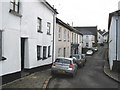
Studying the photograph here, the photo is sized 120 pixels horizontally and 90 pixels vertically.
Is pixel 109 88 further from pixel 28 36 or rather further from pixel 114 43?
pixel 114 43

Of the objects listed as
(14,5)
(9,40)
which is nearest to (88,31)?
(14,5)

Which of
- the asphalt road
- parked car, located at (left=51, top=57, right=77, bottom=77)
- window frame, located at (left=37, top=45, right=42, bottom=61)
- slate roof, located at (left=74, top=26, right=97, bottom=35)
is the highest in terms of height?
slate roof, located at (left=74, top=26, right=97, bottom=35)

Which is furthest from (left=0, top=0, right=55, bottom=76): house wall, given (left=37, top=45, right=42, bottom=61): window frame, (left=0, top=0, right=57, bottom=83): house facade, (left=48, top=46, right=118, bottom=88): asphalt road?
(left=48, top=46, right=118, bottom=88): asphalt road

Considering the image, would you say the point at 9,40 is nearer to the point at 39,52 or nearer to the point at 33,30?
the point at 33,30

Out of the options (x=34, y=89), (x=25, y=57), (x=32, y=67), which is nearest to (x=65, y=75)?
(x=32, y=67)

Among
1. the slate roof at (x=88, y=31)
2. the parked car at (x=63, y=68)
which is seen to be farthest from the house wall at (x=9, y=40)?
the slate roof at (x=88, y=31)

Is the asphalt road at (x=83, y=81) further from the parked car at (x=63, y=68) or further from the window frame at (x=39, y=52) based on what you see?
the window frame at (x=39, y=52)

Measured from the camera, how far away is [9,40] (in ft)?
29.1

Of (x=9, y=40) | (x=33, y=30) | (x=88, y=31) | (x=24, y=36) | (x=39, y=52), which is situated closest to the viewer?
(x=9, y=40)

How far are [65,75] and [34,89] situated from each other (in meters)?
5.26

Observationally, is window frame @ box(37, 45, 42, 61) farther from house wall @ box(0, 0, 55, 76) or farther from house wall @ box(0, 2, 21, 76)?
house wall @ box(0, 2, 21, 76)

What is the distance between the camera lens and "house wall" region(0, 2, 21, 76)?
27.4ft

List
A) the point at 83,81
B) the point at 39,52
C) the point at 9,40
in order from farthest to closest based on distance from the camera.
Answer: the point at 39,52, the point at 83,81, the point at 9,40

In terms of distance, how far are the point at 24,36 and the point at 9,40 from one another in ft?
6.71
